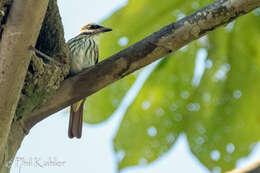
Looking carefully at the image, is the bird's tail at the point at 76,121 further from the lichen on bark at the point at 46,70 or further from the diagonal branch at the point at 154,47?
the diagonal branch at the point at 154,47

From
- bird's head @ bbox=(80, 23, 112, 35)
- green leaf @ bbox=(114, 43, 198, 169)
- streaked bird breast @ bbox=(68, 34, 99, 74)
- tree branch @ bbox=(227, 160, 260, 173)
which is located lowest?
tree branch @ bbox=(227, 160, 260, 173)

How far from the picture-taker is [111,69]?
300 centimetres

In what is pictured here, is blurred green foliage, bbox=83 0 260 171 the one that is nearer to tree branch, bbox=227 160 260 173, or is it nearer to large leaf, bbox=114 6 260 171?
large leaf, bbox=114 6 260 171

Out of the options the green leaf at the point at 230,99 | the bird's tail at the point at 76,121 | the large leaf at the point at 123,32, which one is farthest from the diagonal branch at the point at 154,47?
the bird's tail at the point at 76,121

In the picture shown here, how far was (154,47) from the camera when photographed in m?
2.99

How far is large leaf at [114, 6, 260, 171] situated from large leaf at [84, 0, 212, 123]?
0.18 meters

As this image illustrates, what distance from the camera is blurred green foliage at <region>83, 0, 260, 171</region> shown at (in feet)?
12.8

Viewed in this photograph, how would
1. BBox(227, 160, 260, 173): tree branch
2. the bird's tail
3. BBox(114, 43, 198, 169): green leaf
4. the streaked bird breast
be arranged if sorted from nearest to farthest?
BBox(227, 160, 260, 173): tree branch < BBox(114, 43, 198, 169): green leaf < the streaked bird breast < the bird's tail

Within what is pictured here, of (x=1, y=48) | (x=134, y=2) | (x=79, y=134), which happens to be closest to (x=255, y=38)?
(x=134, y=2)

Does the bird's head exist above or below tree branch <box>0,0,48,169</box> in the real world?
above

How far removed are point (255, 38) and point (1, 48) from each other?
7.21 ft

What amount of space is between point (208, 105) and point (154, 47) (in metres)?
1.25

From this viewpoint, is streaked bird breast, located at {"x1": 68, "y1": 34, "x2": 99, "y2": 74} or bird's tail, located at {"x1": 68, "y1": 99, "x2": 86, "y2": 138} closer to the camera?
streaked bird breast, located at {"x1": 68, "y1": 34, "x2": 99, "y2": 74}

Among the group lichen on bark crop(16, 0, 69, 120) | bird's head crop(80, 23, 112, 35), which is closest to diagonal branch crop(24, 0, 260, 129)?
lichen on bark crop(16, 0, 69, 120)
